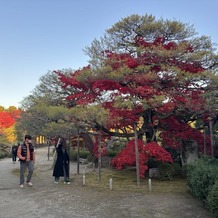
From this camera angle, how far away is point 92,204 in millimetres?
6277

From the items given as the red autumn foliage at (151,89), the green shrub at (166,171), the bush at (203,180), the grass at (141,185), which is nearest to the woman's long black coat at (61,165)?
the grass at (141,185)

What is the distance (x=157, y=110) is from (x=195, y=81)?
5.75ft

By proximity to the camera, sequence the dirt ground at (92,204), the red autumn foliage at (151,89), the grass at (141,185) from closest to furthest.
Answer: the dirt ground at (92,204), the grass at (141,185), the red autumn foliage at (151,89)

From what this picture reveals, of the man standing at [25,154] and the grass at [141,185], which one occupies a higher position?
the man standing at [25,154]

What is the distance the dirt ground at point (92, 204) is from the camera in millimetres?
5469

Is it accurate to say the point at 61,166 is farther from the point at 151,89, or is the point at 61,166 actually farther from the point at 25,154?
the point at 151,89

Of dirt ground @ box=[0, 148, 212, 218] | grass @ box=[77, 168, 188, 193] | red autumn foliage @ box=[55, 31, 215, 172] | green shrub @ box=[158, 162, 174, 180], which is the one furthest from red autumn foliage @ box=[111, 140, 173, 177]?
dirt ground @ box=[0, 148, 212, 218]

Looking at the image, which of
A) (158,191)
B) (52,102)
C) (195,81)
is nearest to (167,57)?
(195,81)

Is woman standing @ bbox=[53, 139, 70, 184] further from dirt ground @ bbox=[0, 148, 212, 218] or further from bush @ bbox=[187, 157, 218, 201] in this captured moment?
bush @ bbox=[187, 157, 218, 201]

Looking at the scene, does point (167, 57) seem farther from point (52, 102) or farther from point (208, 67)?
point (52, 102)

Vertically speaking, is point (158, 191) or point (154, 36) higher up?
point (154, 36)

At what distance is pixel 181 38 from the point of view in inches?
419

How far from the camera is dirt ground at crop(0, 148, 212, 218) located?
547cm

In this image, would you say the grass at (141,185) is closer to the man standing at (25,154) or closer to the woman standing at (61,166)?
the woman standing at (61,166)
